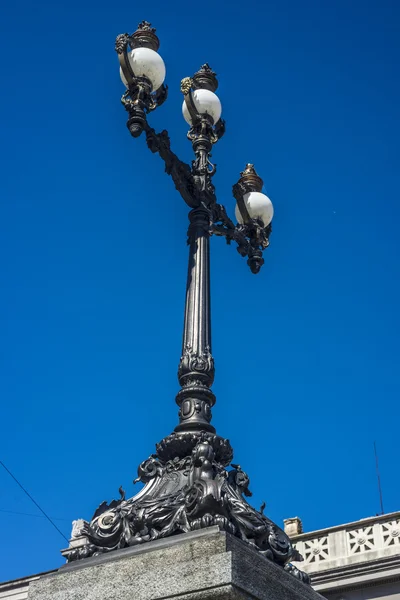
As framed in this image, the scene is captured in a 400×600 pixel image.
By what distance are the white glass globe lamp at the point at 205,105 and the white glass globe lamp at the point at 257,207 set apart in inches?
33.6

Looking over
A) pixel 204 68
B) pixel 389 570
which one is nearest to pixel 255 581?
pixel 204 68

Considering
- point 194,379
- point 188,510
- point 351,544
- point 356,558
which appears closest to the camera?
point 188,510

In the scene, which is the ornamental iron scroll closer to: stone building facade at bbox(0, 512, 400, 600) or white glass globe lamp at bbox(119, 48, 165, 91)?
white glass globe lamp at bbox(119, 48, 165, 91)

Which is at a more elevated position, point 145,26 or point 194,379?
point 145,26

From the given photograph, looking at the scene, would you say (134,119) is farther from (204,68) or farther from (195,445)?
(195,445)

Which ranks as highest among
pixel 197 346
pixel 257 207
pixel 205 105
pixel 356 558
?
pixel 205 105

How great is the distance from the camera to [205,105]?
298 inches

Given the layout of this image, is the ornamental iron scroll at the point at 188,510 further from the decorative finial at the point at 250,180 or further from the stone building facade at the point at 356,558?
the stone building facade at the point at 356,558

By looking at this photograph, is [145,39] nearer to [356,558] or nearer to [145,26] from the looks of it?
[145,26]

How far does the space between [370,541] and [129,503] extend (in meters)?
13.1

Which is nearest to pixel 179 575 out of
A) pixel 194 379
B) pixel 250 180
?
pixel 194 379

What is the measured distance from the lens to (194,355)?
6.11m

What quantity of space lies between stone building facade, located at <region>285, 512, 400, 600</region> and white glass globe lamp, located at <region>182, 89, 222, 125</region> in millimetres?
11700

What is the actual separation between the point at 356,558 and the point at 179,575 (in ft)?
44.1
